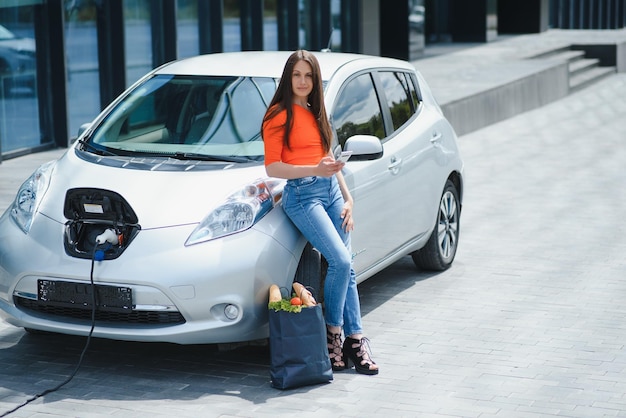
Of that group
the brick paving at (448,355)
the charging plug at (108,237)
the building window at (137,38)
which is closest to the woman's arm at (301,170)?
the charging plug at (108,237)

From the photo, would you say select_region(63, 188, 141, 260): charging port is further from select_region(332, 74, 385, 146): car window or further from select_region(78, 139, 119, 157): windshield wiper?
select_region(332, 74, 385, 146): car window

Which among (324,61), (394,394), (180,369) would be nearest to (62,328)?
(180,369)

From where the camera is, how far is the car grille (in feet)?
19.9

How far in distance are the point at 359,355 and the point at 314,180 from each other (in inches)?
38.5

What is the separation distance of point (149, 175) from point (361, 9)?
17.5 m

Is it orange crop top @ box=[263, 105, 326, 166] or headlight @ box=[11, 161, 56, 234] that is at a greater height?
orange crop top @ box=[263, 105, 326, 166]

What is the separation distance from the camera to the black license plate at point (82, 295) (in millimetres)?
6039

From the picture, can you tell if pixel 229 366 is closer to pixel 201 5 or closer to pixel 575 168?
pixel 575 168

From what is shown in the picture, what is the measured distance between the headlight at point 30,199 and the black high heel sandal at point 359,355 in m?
1.84

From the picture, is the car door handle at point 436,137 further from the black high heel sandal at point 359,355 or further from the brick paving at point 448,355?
the black high heel sandal at point 359,355

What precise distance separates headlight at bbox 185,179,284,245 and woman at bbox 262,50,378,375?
12 cm

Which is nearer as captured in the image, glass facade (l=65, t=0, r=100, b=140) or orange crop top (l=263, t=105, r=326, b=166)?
orange crop top (l=263, t=105, r=326, b=166)

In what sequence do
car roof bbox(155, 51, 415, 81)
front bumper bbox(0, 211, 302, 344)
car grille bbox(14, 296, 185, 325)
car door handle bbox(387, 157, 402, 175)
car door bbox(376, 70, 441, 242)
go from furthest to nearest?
car door bbox(376, 70, 441, 242), car door handle bbox(387, 157, 402, 175), car roof bbox(155, 51, 415, 81), car grille bbox(14, 296, 185, 325), front bumper bbox(0, 211, 302, 344)

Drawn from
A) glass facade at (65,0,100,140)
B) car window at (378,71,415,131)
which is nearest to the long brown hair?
car window at (378,71,415,131)
